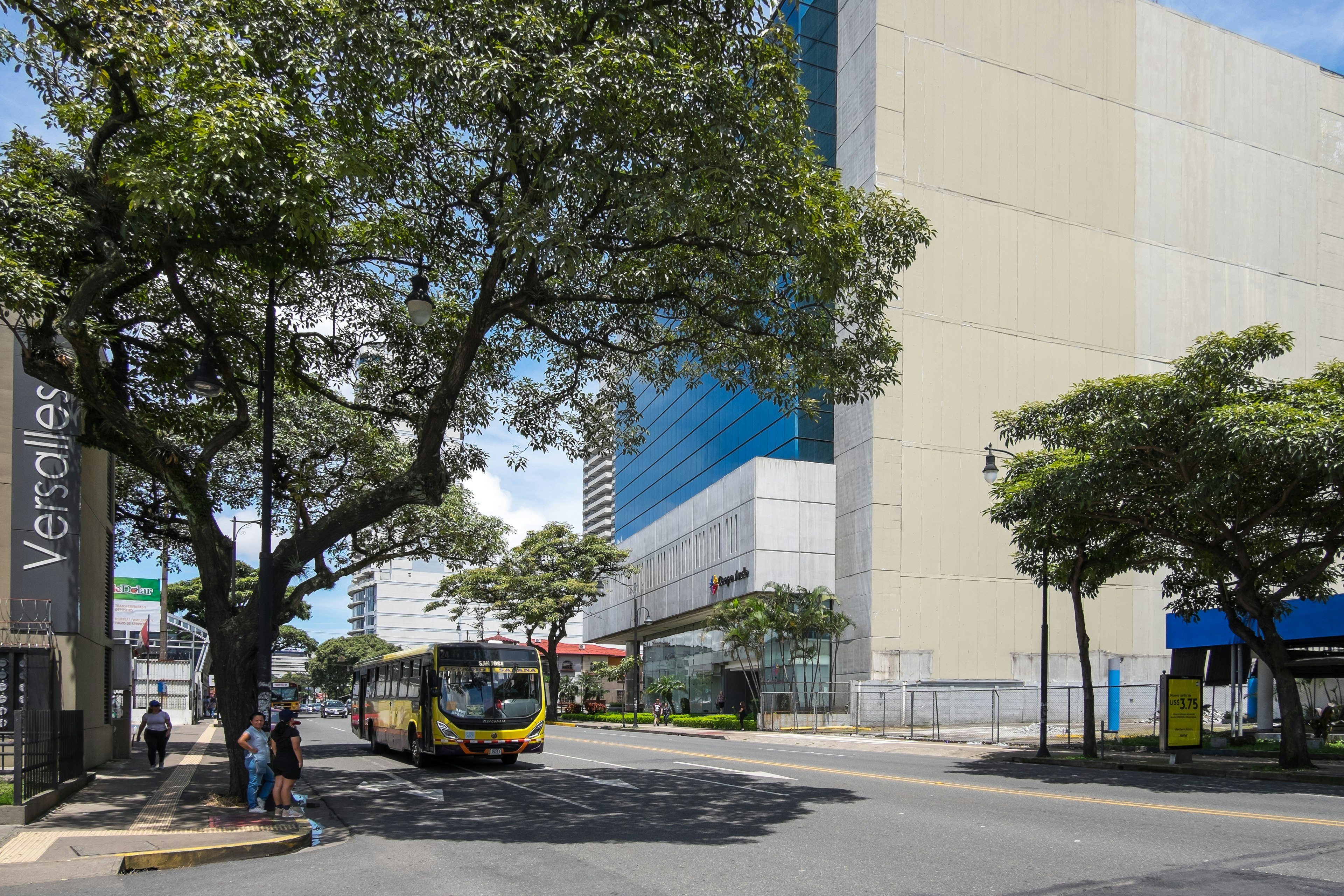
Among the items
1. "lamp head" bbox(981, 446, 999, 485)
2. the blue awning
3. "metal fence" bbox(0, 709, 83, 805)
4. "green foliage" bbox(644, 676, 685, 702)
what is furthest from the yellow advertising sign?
"green foliage" bbox(644, 676, 685, 702)

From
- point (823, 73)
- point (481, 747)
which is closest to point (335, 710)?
point (823, 73)

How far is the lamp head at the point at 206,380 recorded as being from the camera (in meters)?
14.3

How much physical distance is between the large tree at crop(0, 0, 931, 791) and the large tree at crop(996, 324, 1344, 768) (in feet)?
21.3

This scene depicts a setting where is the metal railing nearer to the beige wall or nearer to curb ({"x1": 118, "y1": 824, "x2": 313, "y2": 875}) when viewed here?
curb ({"x1": 118, "y1": 824, "x2": 313, "y2": 875})

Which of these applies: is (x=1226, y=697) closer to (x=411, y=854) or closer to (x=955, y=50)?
(x=955, y=50)

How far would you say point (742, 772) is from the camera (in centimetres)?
2128

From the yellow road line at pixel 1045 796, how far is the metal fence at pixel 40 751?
44.4 ft

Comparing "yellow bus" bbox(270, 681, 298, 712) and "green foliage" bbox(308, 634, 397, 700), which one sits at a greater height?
"yellow bus" bbox(270, 681, 298, 712)

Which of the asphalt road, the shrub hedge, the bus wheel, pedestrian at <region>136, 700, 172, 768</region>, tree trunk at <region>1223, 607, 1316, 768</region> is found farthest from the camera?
the shrub hedge

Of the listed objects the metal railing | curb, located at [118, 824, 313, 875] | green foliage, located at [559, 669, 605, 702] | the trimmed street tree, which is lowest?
green foliage, located at [559, 669, 605, 702]

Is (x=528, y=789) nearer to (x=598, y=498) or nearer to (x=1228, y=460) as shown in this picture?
(x=1228, y=460)

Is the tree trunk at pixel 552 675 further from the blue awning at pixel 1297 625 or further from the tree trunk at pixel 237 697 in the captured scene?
the tree trunk at pixel 237 697

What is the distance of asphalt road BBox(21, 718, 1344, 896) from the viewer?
30.9ft

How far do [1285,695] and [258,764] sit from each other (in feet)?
65.1
